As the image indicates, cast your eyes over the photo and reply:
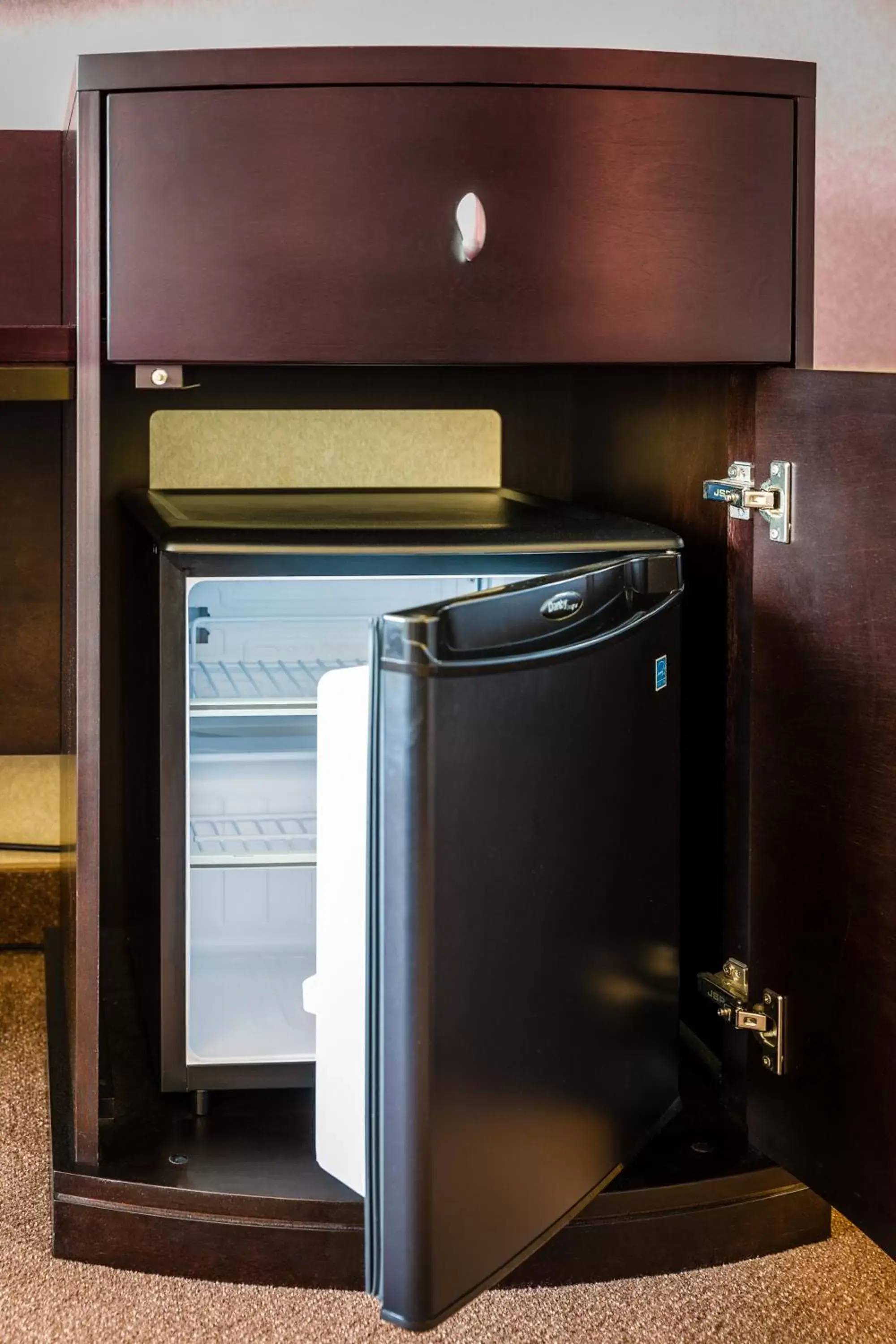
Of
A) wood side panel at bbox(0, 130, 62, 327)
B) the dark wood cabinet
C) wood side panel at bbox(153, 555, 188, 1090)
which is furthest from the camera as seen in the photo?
wood side panel at bbox(0, 130, 62, 327)

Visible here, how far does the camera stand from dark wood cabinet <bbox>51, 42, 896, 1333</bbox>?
100 cm

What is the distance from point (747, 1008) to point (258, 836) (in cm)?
48

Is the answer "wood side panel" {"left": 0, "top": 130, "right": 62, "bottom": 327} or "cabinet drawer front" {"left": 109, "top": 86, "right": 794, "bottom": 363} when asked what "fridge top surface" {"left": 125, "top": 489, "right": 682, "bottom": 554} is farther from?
"wood side panel" {"left": 0, "top": 130, "right": 62, "bottom": 327}

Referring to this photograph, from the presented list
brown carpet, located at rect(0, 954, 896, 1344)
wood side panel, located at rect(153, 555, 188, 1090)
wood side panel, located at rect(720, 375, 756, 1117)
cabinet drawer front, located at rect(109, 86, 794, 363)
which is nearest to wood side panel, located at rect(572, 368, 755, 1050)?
wood side panel, located at rect(720, 375, 756, 1117)

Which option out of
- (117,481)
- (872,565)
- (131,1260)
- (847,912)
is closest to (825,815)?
(847,912)

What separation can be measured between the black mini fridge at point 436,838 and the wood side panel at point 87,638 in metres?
0.07

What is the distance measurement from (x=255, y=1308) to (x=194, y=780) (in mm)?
503

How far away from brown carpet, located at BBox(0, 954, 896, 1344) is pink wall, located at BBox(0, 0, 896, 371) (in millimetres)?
1072

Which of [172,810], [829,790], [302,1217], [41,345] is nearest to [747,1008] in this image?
[829,790]

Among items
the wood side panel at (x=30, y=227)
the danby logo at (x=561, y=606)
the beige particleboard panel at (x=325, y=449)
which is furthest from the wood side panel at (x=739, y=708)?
the wood side panel at (x=30, y=227)

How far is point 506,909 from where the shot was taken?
0.82 m

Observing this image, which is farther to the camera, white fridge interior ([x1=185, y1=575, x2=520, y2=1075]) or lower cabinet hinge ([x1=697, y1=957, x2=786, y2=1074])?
white fridge interior ([x1=185, y1=575, x2=520, y2=1075])

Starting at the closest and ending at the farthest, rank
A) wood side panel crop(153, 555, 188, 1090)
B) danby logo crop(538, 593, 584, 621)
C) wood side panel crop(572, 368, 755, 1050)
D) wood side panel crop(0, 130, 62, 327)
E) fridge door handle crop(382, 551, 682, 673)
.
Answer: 1. fridge door handle crop(382, 551, 682, 673)
2. danby logo crop(538, 593, 584, 621)
3. wood side panel crop(153, 555, 188, 1090)
4. wood side panel crop(572, 368, 755, 1050)
5. wood side panel crop(0, 130, 62, 327)

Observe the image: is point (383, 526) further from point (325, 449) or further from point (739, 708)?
point (325, 449)
